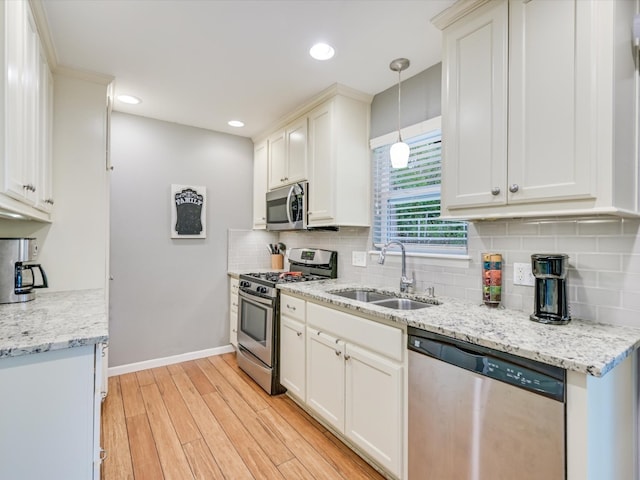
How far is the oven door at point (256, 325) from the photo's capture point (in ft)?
8.81

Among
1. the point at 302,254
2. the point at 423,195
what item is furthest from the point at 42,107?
the point at 423,195

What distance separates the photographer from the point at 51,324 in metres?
1.38

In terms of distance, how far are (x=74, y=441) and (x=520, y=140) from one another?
209 centimetres

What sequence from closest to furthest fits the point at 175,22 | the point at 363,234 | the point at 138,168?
the point at 175,22, the point at 363,234, the point at 138,168

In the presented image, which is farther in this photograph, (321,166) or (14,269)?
(321,166)

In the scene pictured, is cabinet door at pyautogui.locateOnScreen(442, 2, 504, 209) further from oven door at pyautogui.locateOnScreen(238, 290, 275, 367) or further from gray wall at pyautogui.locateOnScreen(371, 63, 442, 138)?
oven door at pyautogui.locateOnScreen(238, 290, 275, 367)

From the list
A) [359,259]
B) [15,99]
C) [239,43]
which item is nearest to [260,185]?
[359,259]

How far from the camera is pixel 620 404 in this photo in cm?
125

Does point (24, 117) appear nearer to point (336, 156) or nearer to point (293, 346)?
point (336, 156)

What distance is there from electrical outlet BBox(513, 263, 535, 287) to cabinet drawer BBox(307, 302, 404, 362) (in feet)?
2.33

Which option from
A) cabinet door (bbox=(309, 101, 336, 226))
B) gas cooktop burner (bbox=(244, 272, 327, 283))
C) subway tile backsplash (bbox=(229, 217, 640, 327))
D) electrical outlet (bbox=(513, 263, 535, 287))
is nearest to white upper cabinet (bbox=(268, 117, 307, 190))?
cabinet door (bbox=(309, 101, 336, 226))

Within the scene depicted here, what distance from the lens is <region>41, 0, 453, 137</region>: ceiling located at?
1.70 meters

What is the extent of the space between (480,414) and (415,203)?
1507 millimetres

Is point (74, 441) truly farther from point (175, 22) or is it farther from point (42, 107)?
point (175, 22)
